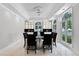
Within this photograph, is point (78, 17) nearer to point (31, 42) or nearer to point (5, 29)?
point (31, 42)

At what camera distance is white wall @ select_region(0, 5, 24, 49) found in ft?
19.4

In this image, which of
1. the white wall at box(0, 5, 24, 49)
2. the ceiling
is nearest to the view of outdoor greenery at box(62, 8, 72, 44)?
the ceiling

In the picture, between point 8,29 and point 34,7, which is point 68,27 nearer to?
point 34,7

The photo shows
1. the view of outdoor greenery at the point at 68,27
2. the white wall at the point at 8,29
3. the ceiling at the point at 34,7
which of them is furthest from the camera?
the view of outdoor greenery at the point at 68,27

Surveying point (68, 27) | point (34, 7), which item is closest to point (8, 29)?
point (34, 7)

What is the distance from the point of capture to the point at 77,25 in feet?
16.0

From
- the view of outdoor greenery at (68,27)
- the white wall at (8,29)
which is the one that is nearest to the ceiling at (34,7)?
the white wall at (8,29)

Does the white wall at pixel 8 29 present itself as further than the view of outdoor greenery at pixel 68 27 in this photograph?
No

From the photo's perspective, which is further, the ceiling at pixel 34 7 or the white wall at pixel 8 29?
the white wall at pixel 8 29

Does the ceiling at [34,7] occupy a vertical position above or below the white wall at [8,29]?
above

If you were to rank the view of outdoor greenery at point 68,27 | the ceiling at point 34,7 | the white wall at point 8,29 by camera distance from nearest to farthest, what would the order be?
the ceiling at point 34,7 → the white wall at point 8,29 → the view of outdoor greenery at point 68,27

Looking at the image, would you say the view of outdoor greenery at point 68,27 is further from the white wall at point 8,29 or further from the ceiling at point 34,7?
the white wall at point 8,29

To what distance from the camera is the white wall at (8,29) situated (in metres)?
5.92

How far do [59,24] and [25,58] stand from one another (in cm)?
802
